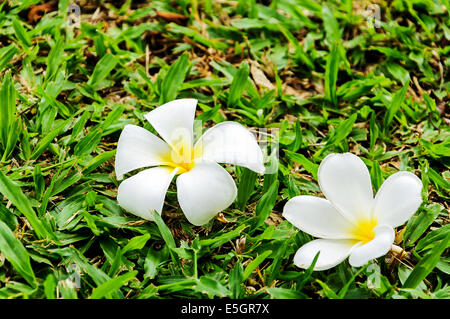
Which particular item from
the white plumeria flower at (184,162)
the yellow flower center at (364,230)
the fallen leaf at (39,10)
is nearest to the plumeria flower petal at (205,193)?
the white plumeria flower at (184,162)

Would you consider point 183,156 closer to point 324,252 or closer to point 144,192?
point 144,192

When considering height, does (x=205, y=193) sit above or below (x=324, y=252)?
above

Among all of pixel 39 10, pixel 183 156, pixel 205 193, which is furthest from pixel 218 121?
pixel 39 10

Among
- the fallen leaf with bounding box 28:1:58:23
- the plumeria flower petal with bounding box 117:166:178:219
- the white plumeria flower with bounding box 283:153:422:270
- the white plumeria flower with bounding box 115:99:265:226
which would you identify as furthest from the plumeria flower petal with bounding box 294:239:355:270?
the fallen leaf with bounding box 28:1:58:23

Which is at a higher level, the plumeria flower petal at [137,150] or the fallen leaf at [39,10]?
the fallen leaf at [39,10]

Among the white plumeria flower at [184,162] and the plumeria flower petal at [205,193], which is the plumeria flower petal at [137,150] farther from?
the plumeria flower petal at [205,193]

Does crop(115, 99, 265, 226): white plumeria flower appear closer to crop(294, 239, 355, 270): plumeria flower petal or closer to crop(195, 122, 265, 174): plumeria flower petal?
crop(195, 122, 265, 174): plumeria flower petal
